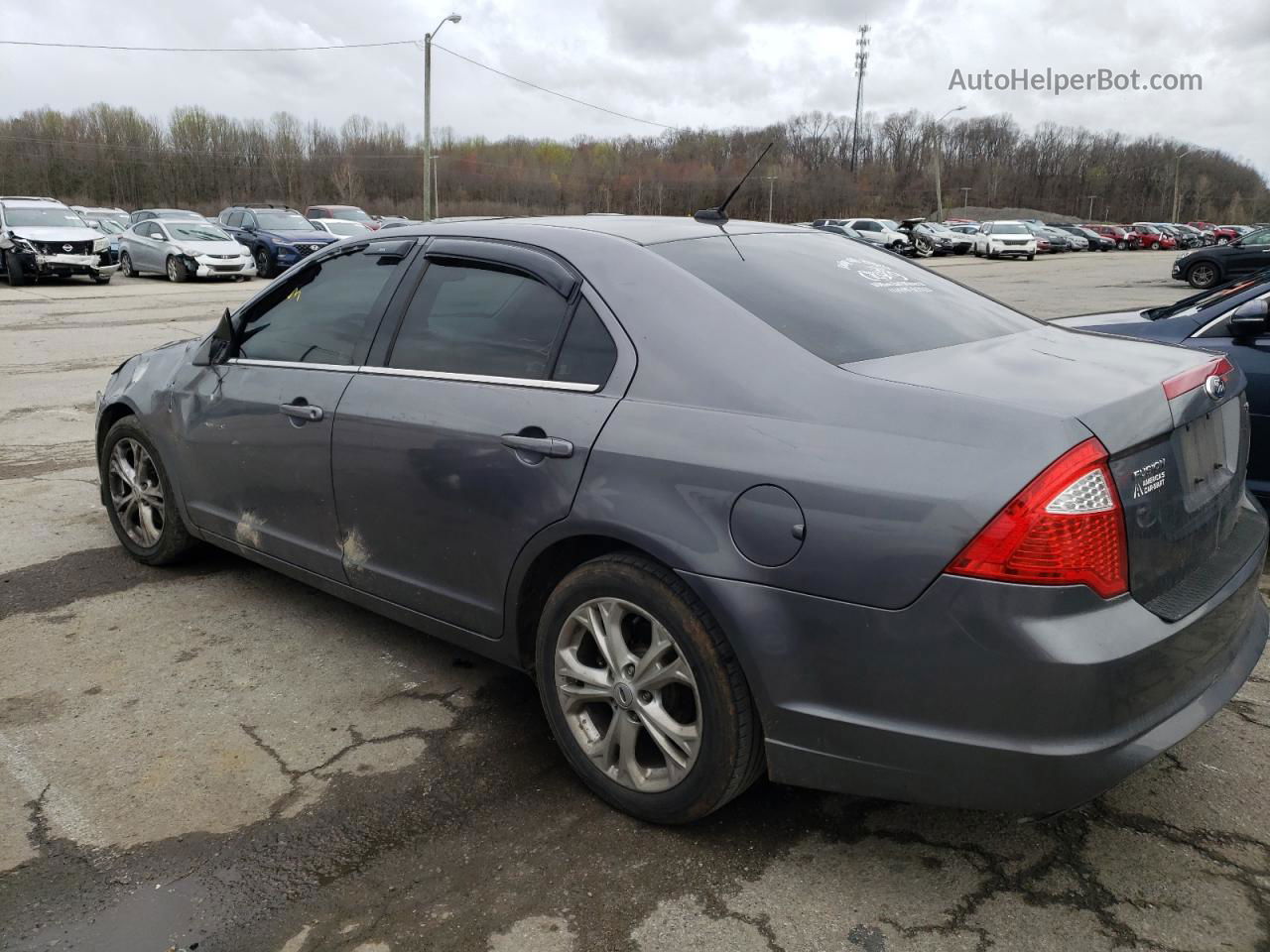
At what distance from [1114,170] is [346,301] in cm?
14891

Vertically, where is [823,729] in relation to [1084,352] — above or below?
below

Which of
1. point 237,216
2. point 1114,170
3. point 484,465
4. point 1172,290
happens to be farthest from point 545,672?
point 1114,170

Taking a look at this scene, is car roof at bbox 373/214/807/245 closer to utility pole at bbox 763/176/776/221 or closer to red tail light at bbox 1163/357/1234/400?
red tail light at bbox 1163/357/1234/400

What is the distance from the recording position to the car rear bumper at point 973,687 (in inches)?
81.5

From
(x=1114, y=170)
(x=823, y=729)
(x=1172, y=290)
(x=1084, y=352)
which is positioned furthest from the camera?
(x=1114, y=170)

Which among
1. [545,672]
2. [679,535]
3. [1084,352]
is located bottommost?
[545,672]

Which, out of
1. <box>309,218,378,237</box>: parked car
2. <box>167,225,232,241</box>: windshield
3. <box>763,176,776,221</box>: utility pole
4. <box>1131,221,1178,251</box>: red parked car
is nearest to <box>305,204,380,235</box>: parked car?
<box>309,218,378,237</box>: parked car

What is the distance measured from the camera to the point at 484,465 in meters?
2.91

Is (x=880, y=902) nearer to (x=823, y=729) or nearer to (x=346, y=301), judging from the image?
(x=823, y=729)

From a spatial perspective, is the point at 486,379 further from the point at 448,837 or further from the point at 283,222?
the point at 283,222

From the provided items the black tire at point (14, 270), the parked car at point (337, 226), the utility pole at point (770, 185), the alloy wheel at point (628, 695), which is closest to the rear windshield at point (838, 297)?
the alloy wheel at point (628, 695)

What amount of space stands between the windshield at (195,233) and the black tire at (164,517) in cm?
2135

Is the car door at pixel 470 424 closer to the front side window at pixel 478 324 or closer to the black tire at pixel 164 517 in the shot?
the front side window at pixel 478 324

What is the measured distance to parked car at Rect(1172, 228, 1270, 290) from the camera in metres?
23.8
